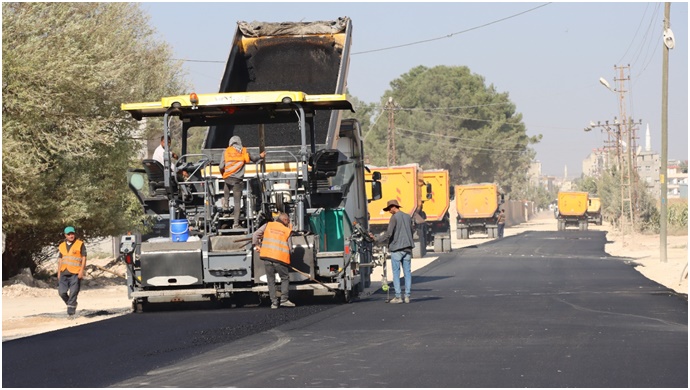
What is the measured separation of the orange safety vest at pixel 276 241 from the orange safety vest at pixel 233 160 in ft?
3.12

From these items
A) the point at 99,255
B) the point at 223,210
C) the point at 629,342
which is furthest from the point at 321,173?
the point at 99,255

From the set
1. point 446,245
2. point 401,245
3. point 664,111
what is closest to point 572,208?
point 446,245

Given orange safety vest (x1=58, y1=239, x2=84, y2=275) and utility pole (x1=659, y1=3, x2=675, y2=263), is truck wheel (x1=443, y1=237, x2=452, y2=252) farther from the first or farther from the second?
orange safety vest (x1=58, y1=239, x2=84, y2=275)

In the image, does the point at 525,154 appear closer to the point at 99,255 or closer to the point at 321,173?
the point at 99,255

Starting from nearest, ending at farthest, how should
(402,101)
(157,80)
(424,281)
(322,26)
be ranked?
1. (322,26)
2. (424,281)
3. (157,80)
4. (402,101)

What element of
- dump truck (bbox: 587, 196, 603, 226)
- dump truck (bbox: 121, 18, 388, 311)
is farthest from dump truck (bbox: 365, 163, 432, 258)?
dump truck (bbox: 587, 196, 603, 226)

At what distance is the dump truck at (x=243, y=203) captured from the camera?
628 inches

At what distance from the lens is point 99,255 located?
1542 inches

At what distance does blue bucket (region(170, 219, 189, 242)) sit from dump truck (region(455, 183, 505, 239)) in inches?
1667

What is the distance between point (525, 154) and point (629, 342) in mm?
89466

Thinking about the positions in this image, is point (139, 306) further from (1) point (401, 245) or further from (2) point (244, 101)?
Answer: (1) point (401, 245)

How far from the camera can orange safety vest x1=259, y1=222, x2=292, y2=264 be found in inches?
612

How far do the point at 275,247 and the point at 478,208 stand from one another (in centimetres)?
4352

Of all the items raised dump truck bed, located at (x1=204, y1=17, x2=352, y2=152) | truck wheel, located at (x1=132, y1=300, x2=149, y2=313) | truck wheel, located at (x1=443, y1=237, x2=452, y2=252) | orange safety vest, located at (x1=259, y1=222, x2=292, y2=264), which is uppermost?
raised dump truck bed, located at (x1=204, y1=17, x2=352, y2=152)
